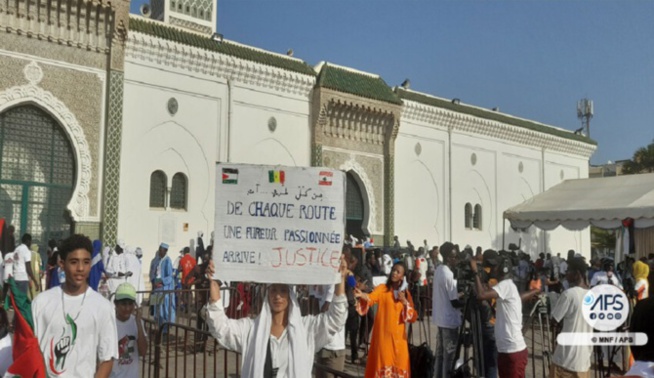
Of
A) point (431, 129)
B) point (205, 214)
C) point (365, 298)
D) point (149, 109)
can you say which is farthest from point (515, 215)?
point (365, 298)

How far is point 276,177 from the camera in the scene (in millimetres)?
3277

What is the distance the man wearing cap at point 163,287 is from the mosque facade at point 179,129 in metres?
3.79

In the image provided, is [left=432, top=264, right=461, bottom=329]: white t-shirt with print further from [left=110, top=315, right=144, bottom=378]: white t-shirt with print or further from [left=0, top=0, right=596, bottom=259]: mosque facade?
[left=0, top=0, right=596, bottom=259]: mosque facade

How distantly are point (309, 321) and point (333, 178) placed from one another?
80cm

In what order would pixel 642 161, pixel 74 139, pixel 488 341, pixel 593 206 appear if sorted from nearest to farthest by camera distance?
pixel 488 341, pixel 74 139, pixel 593 206, pixel 642 161

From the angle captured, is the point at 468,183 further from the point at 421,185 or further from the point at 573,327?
the point at 573,327

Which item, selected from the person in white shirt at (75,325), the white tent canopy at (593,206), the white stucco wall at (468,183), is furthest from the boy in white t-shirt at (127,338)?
the white stucco wall at (468,183)

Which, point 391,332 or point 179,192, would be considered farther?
point 179,192

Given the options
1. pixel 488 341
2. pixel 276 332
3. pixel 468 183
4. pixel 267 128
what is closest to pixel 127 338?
pixel 276 332

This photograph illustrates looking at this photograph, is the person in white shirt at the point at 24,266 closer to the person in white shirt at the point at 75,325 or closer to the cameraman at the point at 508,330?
the person in white shirt at the point at 75,325

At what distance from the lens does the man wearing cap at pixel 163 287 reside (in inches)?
342

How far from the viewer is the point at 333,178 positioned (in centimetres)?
327

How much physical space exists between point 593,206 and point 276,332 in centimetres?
1698

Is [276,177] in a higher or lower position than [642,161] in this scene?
lower
